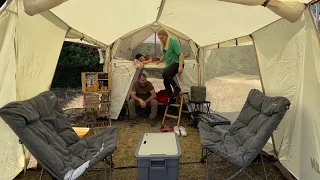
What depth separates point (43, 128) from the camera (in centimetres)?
261

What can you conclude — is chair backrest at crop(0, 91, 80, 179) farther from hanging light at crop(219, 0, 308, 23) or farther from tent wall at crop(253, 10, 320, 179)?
tent wall at crop(253, 10, 320, 179)

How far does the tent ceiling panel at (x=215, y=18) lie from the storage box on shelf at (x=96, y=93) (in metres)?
1.68

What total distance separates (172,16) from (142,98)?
1858mm

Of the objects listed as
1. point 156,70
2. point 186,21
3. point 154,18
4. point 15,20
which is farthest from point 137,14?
point 156,70

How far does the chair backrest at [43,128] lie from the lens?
223 cm

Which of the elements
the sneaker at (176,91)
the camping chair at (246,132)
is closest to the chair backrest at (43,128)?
the camping chair at (246,132)

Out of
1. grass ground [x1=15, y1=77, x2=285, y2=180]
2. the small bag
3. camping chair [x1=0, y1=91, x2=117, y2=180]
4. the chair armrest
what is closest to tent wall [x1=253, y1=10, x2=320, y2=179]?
grass ground [x1=15, y1=77, x2=285, y2=180]

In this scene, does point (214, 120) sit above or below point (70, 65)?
below

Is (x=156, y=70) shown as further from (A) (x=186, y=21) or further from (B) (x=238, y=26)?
(B) (x=238, y=26)

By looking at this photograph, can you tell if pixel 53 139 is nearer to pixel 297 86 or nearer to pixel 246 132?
pixel 246 132

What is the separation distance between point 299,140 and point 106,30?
11.1 feet

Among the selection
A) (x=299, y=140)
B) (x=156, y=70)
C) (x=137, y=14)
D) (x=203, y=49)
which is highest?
(x=137, y=14)

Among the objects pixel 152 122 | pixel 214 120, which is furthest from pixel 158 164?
pixel 152 122

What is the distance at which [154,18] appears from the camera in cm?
444
